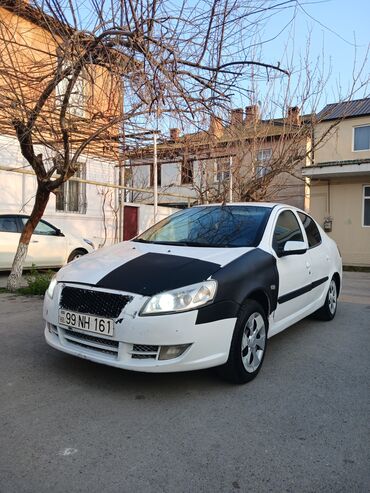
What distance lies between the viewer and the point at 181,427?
2994 mm

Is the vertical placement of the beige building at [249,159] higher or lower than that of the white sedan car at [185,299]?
higher

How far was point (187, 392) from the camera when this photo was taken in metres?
3.57

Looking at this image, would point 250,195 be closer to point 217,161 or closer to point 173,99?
point 217,161

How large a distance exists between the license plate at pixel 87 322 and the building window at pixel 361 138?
20.6 meters

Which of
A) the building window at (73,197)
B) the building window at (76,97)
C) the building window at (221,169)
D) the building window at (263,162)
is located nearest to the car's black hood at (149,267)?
the building window at (76,97)

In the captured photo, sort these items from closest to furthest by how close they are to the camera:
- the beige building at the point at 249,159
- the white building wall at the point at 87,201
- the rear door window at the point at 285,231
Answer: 1. the rear door window at the point at 285,231
2. the white building wall at the point at 87,201
3. the beige building at the point at 249,159

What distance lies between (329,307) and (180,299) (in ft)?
11.6

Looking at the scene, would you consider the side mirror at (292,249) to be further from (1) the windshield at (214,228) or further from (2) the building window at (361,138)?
(2) the building window at (361,138)

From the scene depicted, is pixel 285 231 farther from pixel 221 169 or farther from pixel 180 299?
pixel 221 169

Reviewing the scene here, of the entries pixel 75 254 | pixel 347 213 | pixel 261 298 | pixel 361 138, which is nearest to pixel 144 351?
pixel 261 298

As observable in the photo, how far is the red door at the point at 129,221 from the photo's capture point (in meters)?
15.7

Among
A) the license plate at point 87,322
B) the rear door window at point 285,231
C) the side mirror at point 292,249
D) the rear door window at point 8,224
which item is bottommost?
the license plate at point 87,322

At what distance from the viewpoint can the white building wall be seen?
1230cm

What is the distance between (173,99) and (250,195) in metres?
7.22
